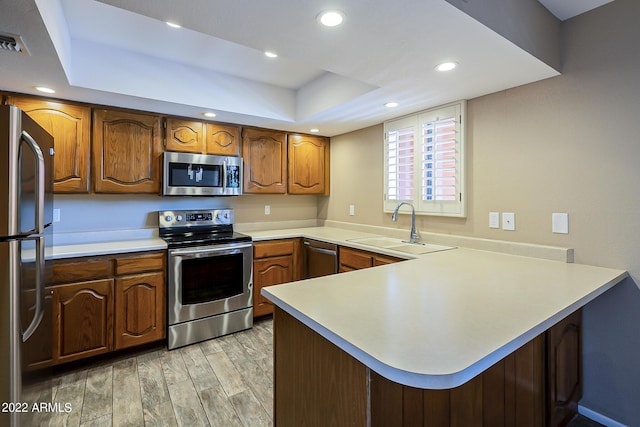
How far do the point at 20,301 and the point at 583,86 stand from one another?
2.96 m

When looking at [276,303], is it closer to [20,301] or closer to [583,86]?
[20,301]

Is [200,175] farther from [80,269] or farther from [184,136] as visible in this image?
[80,269]

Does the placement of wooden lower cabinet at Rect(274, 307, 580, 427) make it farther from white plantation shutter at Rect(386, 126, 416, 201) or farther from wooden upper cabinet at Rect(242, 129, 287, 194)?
wooden upper cabinet at Rect(242, 129, 287, 194)

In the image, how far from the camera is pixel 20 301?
125 cm

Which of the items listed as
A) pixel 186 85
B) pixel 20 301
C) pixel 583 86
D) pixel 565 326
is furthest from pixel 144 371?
pixel 583 86

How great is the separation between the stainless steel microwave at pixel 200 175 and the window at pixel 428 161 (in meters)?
1.52

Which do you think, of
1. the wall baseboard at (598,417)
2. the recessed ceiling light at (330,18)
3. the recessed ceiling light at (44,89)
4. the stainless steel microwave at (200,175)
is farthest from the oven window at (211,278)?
the wall baseboard at (598,417)

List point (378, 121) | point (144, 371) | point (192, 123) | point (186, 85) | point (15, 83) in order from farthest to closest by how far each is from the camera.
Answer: point (378, 121) < point (192, 123) < point (186, 85) < point (144, 371) < point (15, 83)

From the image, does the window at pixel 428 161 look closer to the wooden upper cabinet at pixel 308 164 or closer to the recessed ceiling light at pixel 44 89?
the wooden upper cabinet at pixel 308 164

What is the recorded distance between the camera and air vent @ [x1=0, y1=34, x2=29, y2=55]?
1419mm

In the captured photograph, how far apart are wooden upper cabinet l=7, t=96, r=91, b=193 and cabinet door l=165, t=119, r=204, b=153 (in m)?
0.58

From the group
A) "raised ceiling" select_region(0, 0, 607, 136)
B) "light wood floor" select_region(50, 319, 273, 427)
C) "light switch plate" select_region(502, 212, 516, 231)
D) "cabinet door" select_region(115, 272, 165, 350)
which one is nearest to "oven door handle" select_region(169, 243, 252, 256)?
"cabinet door" select_region(115, 272, 165, 350)

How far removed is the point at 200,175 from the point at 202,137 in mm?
366

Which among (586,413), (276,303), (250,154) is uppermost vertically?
(250,154)
